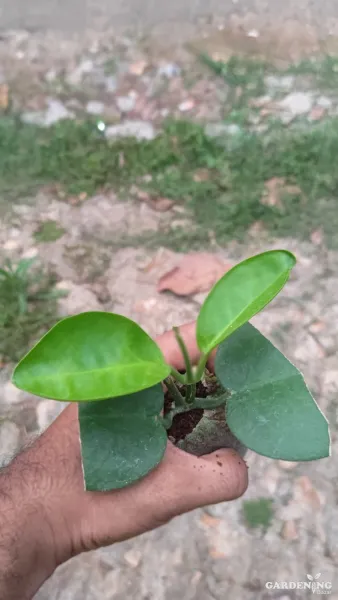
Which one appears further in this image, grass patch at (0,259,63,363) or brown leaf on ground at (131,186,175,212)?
brown leaf on ground at (131,186,175,212)

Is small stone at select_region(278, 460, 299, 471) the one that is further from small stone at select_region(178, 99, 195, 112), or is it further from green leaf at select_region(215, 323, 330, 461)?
small stone at select_region(178, 99, 195, 112)

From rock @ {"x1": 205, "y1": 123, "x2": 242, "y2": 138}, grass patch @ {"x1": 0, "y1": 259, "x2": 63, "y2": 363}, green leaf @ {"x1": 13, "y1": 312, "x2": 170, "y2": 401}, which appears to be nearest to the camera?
green leaf @ {"x1": 13, "y1": 312, "x2": 170, "y2": 401}

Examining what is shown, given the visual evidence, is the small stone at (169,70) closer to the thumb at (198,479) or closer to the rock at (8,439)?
the rock at (8,439)

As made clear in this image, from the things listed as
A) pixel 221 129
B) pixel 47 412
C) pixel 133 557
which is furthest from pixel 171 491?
pixel 221 129

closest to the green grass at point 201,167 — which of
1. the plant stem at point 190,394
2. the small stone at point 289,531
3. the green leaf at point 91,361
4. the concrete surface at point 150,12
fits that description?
the concrete surface at point 150,12

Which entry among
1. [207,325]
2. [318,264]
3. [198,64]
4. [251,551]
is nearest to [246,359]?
[207,325]

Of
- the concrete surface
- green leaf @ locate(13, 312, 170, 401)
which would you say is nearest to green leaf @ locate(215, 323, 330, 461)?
green leaf @ locate(13, 312, 170, 401)
